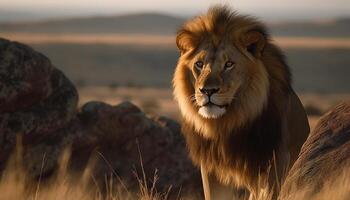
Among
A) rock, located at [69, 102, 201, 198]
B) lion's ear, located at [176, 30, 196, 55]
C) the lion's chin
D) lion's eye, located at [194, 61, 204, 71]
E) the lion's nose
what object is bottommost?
rock, located at [69, 102, 201, 198]

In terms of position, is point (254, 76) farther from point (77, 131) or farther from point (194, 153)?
point (77, 131)

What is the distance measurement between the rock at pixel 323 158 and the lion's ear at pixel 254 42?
1.74m

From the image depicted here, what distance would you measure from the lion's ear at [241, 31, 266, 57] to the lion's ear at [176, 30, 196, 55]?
15.0 inches

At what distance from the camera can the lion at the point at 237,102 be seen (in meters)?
6.30

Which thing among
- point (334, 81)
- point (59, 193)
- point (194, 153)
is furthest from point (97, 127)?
point (334, 81)

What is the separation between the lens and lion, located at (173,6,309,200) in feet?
20.7

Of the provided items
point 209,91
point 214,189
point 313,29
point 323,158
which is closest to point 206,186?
point 214,189

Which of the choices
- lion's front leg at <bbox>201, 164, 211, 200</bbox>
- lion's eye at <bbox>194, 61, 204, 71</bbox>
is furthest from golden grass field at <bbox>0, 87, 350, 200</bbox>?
lion's eye at <bbox>194, 61, 204, 71</bbox>

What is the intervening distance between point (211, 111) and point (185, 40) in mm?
718

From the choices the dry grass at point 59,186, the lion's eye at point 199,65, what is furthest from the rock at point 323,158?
the lion's eye at point 199,65

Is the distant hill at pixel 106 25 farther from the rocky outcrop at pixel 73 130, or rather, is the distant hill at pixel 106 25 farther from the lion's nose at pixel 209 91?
the lion's nose at pixel 209 91

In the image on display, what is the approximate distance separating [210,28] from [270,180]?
121 centimetres

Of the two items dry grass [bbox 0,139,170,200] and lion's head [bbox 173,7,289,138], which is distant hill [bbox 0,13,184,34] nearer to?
dry grass [bbox 0,139,170,200]

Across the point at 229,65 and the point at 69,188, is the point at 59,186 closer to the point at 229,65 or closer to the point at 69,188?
the point at 69,188
